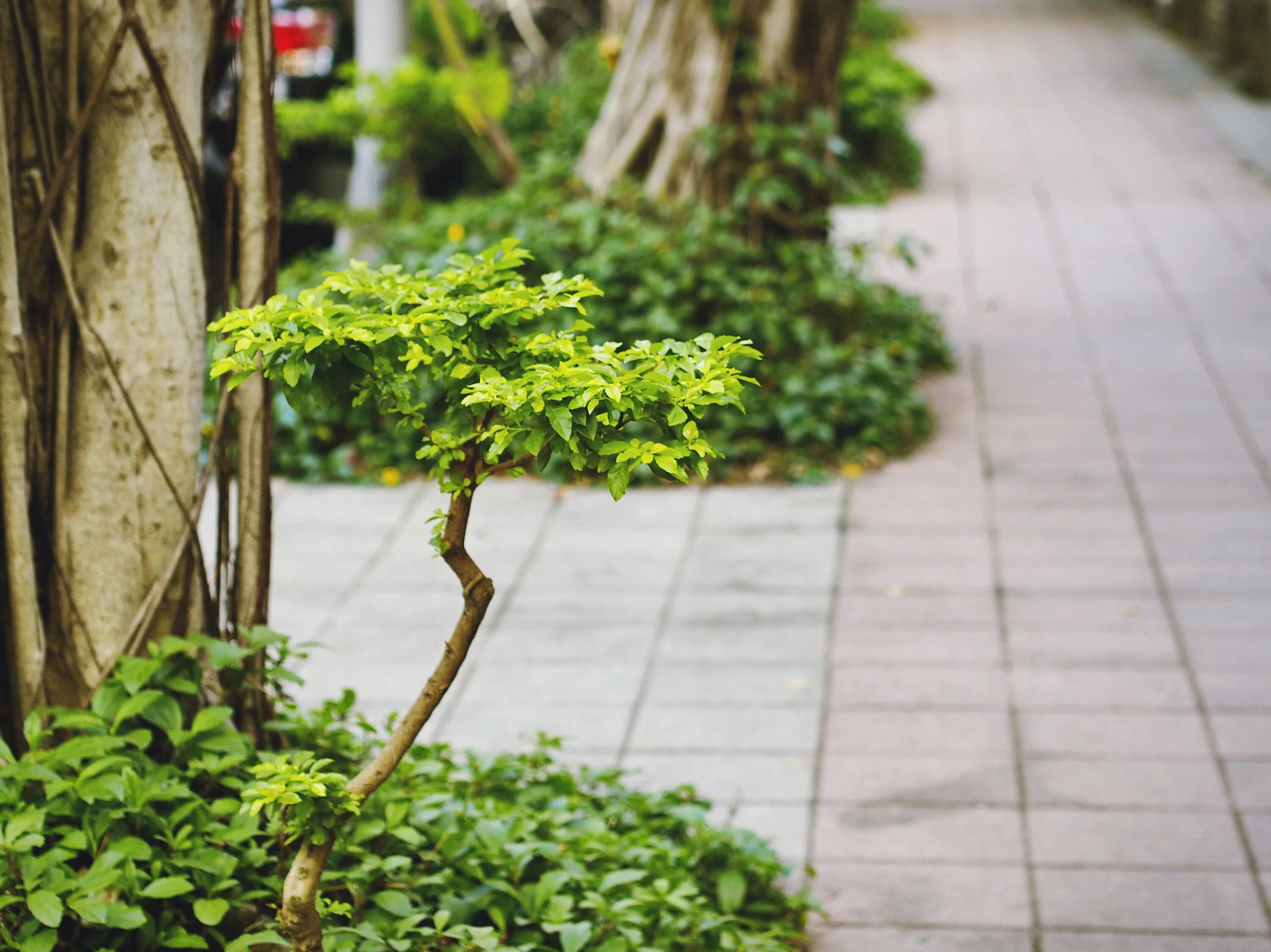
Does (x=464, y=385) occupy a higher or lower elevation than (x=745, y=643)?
higher

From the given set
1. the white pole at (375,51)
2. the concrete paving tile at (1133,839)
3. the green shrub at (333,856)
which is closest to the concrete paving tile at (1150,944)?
the concrete paving tile at (1133,839)

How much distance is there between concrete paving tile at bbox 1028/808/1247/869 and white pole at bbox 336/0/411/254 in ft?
21.2

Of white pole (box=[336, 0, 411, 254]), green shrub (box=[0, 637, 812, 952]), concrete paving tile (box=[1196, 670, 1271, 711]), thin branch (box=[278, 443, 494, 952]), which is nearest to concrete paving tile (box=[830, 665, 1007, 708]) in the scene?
concrete paving tile (box=[1196, 670, 1271, 711])

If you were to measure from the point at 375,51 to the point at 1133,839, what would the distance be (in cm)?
711

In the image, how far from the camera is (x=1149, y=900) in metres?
3.49

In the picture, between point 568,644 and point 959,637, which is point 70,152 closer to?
point 568,644

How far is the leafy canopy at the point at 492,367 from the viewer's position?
202 cm

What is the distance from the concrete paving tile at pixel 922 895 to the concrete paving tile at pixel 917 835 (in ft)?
0.14

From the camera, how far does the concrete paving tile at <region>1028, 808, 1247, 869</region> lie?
144 inches

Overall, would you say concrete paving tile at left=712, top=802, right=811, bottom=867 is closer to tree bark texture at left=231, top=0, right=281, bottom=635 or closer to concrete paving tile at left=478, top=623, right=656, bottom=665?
concrete paving tile at left=478, top=623, right=656, bottom=665

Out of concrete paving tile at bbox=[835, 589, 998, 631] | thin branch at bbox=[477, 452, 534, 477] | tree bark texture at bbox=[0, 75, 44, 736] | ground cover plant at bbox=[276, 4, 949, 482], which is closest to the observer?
thin branch at bbox=[477, 452, 534, 477]

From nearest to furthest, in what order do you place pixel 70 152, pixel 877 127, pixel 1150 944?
pixel 70 152 < pixel 1150 944 < pixel 877 127

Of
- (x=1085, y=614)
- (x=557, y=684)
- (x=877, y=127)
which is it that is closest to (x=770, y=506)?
(x=1085, y=614)

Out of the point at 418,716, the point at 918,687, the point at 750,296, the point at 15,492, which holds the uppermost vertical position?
the point at 15,492
